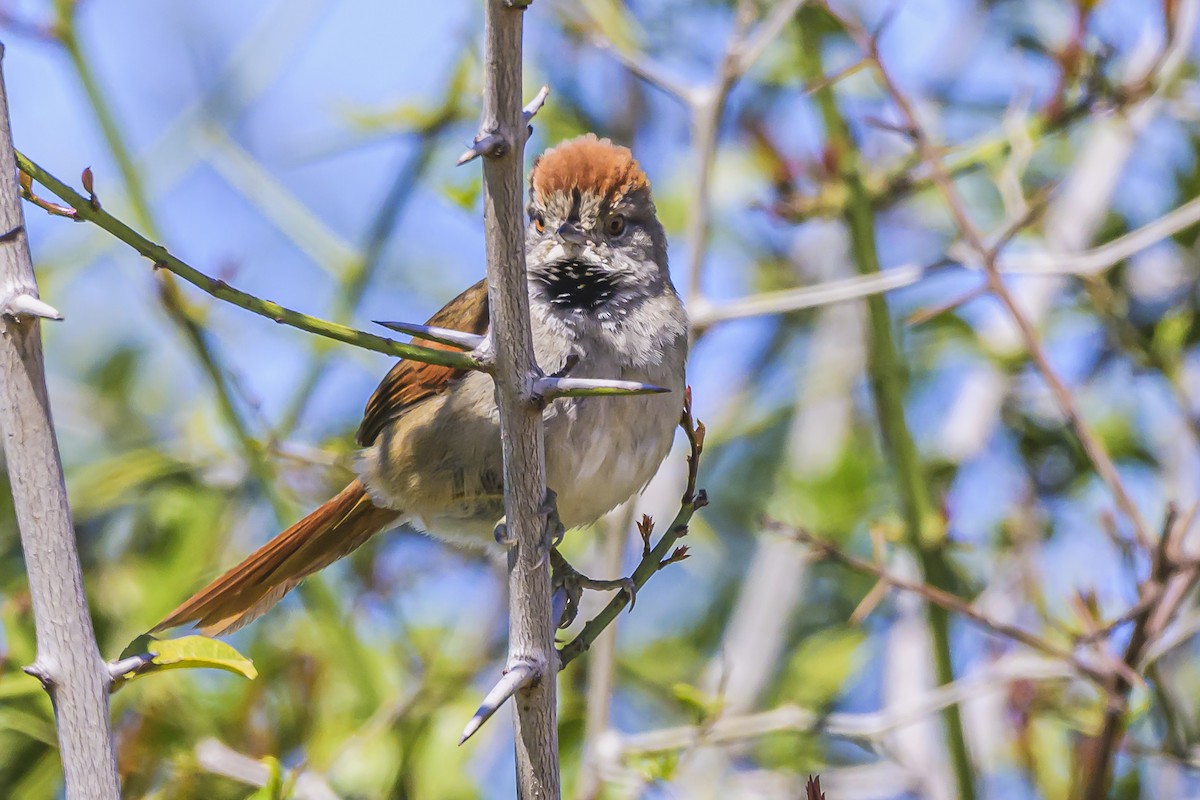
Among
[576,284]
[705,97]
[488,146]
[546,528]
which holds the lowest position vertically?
[546,528]

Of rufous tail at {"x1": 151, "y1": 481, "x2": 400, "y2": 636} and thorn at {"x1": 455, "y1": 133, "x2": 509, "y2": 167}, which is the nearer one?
thorn at {"x1": 455, "y1": 133, "x2": 509, "y2": 167}

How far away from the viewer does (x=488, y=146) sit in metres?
Result: 1.56

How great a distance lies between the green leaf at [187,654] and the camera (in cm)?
183

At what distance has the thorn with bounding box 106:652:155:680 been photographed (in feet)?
5.74

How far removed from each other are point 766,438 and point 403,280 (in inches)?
63.7

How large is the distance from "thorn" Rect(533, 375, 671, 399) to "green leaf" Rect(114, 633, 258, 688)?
0.56 metres

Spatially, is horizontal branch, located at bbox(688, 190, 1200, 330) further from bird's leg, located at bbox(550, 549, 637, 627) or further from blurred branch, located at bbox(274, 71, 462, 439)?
blurred branch, located at bbox(274, 71, 462, 439)

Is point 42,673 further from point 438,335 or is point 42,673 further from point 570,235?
point 570,235

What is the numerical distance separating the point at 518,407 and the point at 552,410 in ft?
3.67

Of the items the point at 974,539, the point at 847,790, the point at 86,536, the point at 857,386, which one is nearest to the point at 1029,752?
the point at 847,790

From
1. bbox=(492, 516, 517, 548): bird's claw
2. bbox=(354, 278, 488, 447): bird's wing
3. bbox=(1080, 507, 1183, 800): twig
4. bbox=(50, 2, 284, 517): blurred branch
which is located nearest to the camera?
bbox=(492, 516, 517, 548): bird's claw

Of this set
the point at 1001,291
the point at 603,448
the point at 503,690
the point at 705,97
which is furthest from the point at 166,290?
the point at 1001,291

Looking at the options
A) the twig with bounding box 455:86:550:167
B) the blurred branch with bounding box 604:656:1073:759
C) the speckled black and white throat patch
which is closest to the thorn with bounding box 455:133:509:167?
the twig with bounding box 455:86:550:167

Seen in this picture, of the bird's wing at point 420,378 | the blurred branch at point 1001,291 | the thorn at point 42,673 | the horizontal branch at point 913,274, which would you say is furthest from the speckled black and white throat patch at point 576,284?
the thorn at point 42,673
